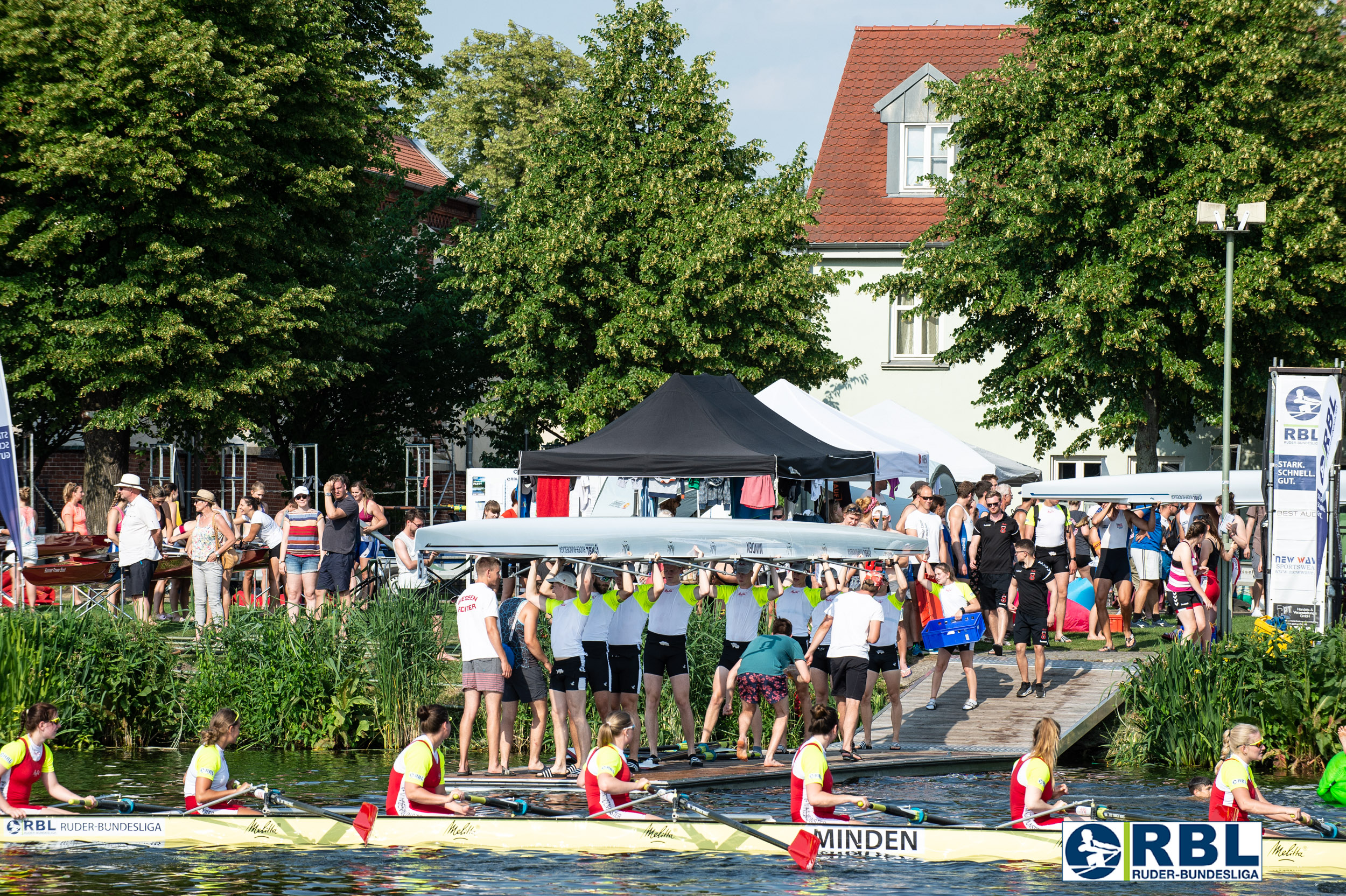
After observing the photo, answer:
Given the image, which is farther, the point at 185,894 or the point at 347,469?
the point at 347,469

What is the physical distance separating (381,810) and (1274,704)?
28.6 feet

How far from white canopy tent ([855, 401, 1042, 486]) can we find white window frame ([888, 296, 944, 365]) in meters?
9.32

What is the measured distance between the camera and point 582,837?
12.6m

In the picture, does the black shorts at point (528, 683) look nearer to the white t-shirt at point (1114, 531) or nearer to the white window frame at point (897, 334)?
the white t-shirt at point (1114, 531)

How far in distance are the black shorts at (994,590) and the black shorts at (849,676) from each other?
129 inches

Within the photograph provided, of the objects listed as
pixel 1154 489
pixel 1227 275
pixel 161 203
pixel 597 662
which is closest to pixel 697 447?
pixel 597 662

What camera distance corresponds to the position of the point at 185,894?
11.4 m

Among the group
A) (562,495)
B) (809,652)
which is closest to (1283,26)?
(562,495)

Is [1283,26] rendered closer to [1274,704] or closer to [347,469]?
[1274,704]

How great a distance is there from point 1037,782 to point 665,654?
4225 mm

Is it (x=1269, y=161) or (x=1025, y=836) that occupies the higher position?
(x=1269, y=161)

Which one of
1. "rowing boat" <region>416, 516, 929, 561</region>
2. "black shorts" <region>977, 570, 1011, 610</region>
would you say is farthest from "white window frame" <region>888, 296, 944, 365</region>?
"rowing boat" <region>416, 516, 929, 561</region>

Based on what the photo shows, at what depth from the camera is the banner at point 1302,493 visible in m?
16.9

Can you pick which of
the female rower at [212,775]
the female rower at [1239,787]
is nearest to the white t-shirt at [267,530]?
the female rower at [212,775]
